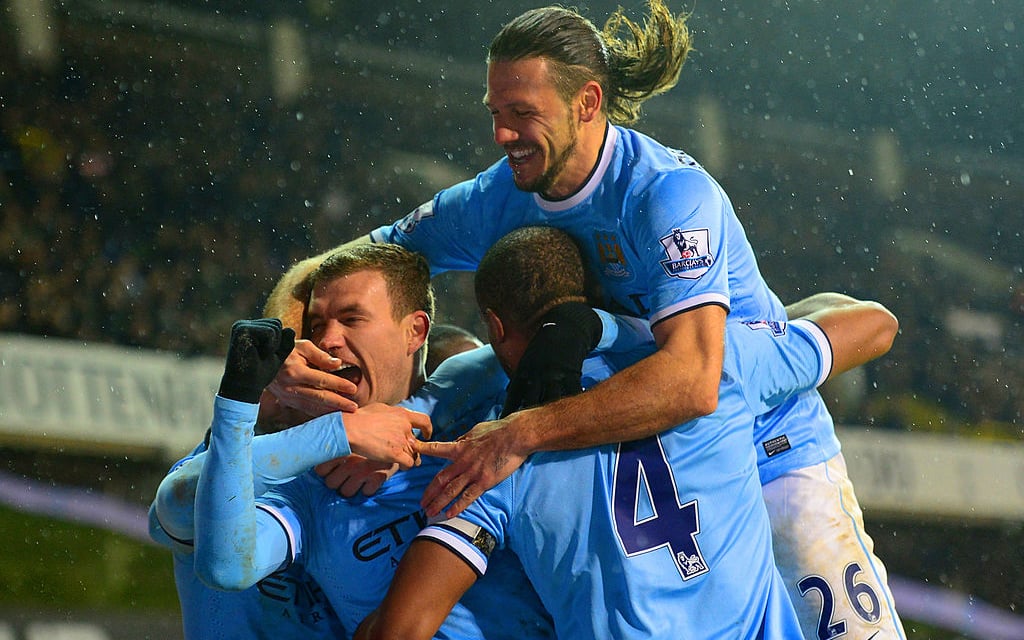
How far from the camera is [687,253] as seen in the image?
206 centimetres

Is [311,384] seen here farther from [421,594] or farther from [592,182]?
[592,182]

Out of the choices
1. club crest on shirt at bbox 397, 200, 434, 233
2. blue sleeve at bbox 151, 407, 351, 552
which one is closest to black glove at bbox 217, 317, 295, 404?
blue sleeve at bbox 151, 407, 351, 552

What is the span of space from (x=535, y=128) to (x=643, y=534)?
94 cm

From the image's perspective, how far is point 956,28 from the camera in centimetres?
1084

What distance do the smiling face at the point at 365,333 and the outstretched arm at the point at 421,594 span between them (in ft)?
1.43

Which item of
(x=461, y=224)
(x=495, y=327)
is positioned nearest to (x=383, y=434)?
(x=495, y=327)

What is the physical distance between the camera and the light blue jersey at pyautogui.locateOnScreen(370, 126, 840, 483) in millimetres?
2074

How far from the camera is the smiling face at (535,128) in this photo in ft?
7.37

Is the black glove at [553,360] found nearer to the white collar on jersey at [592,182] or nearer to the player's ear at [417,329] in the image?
the player's ear at [417,329]

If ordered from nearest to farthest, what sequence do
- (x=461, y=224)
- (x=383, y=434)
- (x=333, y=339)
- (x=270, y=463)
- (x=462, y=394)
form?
(x=270, y=463) < (x=383, y=434) < (x=333, y=339) < (x=462, y=394) < (x=461, y=224)

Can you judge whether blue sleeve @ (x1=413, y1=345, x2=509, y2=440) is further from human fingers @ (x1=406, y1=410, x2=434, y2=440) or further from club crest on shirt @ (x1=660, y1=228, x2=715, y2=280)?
club crest on shirt @ (x1=660, y1=228, x2=715, y2=280)

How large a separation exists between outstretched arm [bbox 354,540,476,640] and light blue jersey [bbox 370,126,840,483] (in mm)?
673

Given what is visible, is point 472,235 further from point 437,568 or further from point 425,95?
point 425,95

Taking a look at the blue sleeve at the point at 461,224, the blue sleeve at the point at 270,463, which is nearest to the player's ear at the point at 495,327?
the blue sleeve at the point at 270,463
